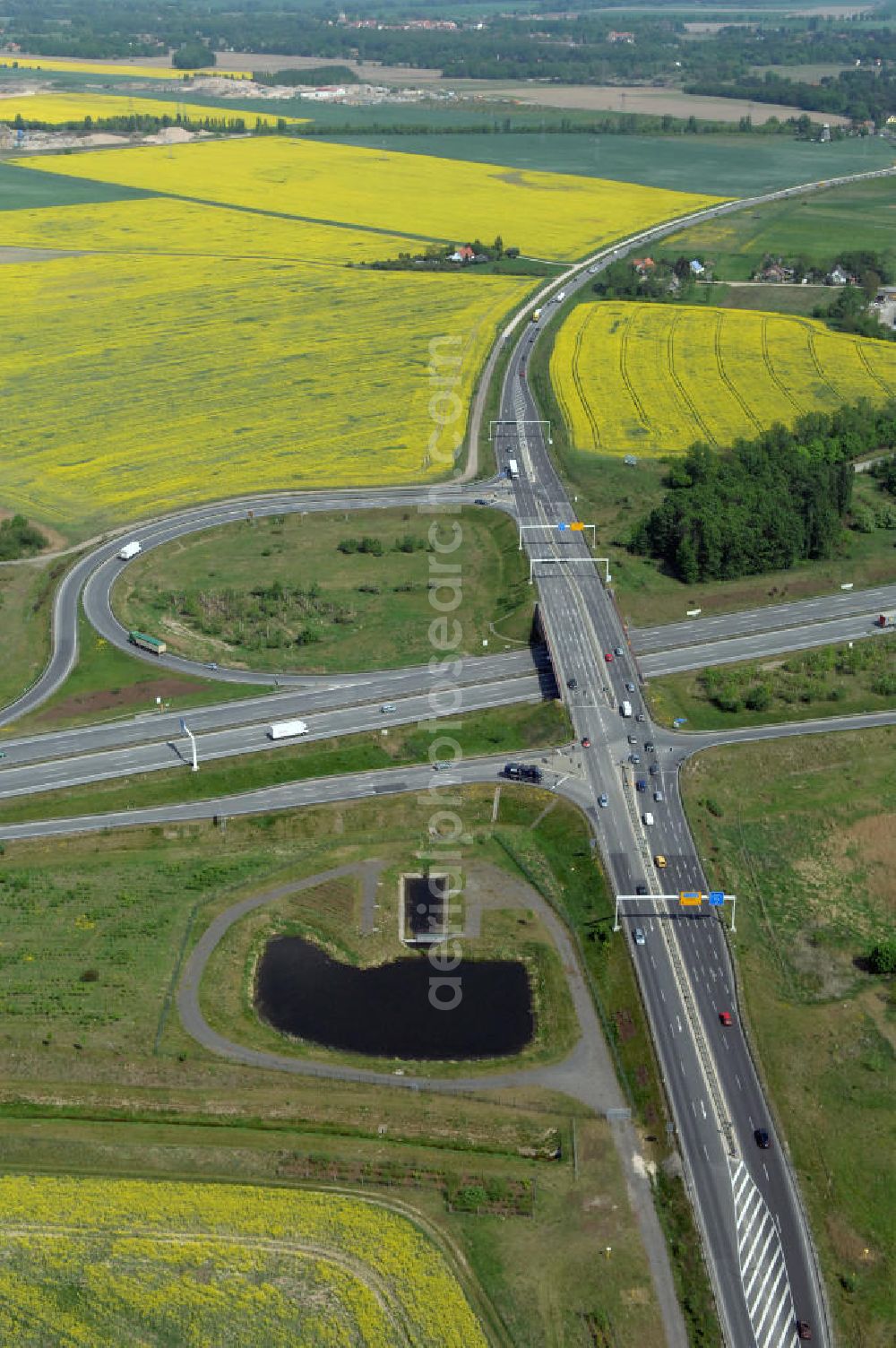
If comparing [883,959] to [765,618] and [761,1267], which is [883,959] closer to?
[761,1267]

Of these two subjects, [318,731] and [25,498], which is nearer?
[318,731]

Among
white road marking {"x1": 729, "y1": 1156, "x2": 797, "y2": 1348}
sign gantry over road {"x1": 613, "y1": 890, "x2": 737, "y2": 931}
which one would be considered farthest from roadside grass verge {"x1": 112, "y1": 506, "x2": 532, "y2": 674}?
white road marking {"x1": 729, "y1": 1156, "x2": 797, "y2": 1348}

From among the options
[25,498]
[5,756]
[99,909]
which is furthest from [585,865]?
[25,498]

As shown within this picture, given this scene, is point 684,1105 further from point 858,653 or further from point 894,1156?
point 858,653

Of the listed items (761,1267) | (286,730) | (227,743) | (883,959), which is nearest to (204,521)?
(227,743)

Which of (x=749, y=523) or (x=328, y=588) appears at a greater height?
(x=749, y=523)
